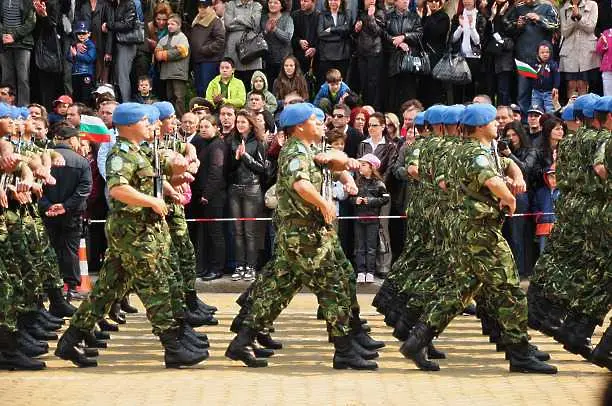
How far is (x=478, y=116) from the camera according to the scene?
12.2m

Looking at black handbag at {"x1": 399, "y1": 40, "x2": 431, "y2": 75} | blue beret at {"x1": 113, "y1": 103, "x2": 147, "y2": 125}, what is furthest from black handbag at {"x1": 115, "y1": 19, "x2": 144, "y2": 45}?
blue beret at {"x1": 113, "y1": 103, "x2": 147, "y2": 125}

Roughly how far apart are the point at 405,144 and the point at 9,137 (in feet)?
20.3

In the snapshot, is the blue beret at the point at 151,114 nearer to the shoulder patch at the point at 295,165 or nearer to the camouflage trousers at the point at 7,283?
the shoulder patch at the point at 295,165

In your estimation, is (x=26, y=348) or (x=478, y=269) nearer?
(x=478, y=269)

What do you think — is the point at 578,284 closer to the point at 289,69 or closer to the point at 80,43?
the point at 289,69

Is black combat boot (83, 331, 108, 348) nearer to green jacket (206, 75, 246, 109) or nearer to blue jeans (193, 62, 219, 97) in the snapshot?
green jacket (206, 75, 246, 109)

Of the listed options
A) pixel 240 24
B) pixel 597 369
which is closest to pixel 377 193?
pixel 240 24

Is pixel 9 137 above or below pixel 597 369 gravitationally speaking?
above

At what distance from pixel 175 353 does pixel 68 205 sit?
4674mm

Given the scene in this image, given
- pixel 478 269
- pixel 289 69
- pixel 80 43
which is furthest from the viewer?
pixel 80 43

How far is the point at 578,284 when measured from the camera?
13.4 metres

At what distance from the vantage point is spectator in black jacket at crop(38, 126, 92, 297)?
54.9ft

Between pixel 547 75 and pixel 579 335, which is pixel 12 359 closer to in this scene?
pixel 579 335

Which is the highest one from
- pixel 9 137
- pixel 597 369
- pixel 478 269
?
pixel 9 137
